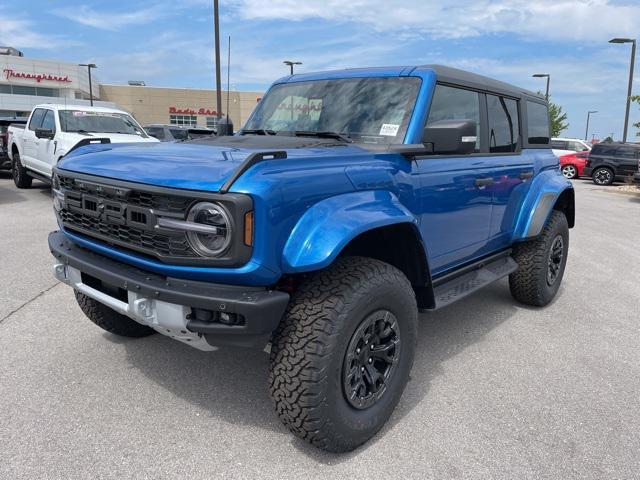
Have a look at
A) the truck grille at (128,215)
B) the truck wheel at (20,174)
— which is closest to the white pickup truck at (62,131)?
the truck wheel at (20,174)

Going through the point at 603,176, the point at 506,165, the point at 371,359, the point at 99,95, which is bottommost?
the point at 603,176

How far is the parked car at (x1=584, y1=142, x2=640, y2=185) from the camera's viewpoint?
63.4 feet

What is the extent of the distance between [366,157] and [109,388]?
2.00 m

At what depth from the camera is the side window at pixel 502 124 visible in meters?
4.02

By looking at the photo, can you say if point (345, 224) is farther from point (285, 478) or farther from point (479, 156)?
point (479, 156)

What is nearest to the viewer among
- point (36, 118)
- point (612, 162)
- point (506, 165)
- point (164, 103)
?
point (506, 165)

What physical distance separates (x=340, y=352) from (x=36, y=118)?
10.6 m

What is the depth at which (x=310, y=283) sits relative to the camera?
7.97 ft

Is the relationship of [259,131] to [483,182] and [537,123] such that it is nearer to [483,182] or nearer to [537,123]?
[483,182]

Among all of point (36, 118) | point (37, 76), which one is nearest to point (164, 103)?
point (37, 76)

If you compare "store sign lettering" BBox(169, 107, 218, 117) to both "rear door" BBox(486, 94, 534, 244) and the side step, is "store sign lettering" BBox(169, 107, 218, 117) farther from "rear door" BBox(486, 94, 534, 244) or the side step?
the side step

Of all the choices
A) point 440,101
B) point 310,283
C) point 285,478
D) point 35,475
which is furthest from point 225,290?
point 440,101

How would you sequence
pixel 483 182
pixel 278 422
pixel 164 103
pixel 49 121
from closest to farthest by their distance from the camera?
1. pixel 278 422
2. pixel 483 182
3. pixel 49 121
4. pixel 164 103

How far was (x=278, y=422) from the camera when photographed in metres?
2.77
